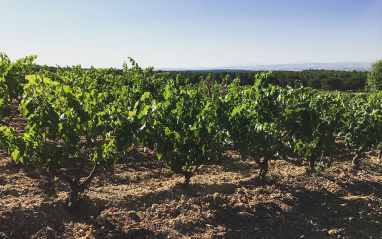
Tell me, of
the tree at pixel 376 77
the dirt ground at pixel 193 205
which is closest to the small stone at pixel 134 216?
the dirt ground at pixel 193 205

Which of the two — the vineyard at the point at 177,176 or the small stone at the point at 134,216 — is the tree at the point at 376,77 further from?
the small stone at the point at 134,216

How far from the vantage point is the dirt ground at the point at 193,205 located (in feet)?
12.9

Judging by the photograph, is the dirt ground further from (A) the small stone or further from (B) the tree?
(B) the tree

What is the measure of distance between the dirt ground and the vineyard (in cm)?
2

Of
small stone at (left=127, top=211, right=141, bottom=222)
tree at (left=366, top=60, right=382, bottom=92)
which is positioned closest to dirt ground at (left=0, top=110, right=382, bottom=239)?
small stone at (left=127, top=211, right=141, bottom=222)

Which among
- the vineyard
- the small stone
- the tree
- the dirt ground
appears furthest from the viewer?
the tree

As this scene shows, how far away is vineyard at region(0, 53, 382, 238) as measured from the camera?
379 cm

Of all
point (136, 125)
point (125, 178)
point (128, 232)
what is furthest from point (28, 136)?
point (125, 178)

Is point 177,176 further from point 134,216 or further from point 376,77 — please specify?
point 376,77

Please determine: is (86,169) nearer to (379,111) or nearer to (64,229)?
(64,229)

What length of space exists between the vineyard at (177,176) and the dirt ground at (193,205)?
21 mm

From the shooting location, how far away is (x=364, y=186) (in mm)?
6129

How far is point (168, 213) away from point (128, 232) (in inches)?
31.8

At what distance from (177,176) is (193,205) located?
1484 mm
